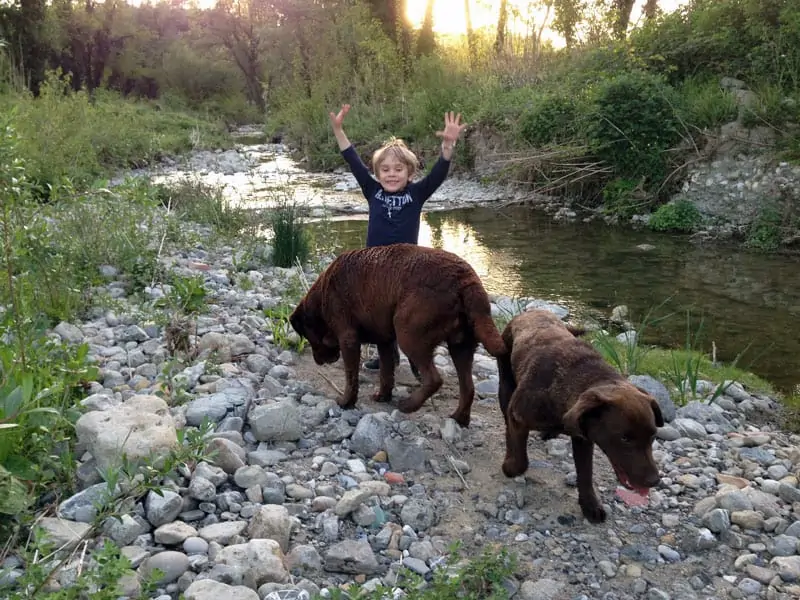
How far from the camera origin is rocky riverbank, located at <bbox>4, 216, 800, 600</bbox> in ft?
10.5

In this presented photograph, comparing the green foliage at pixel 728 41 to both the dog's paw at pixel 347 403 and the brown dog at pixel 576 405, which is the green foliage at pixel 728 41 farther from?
the dog's paw at pixel 347 403

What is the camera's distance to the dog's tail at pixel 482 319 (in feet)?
14.1

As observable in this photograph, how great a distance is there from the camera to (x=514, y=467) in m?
4.14

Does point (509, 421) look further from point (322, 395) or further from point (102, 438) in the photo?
point (102, 438)

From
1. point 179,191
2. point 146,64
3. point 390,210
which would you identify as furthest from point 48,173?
point 146,64

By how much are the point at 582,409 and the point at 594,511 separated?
90 centimetres

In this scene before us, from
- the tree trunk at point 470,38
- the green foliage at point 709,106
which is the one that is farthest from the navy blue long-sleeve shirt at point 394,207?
the tree trunk at point 470,38

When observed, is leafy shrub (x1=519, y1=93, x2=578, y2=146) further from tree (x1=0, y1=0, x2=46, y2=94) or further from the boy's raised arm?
tree (x1=0, y1=0, x2=46, y2=94)

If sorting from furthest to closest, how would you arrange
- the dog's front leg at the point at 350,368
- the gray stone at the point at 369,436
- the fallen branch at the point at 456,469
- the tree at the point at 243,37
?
the tree at the point at 243,37, the dog's front leg at the point at 350,368, the gray stone at the point at 369,436, the fallen branch at the point at 456,469

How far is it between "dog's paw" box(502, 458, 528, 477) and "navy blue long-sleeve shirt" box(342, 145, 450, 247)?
8.46 feet

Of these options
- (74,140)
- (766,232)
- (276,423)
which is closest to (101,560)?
(276,423)

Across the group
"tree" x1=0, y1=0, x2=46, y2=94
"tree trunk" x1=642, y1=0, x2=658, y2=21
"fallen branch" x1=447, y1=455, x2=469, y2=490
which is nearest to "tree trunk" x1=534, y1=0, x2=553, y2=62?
"tree trunk" x1=642, y1=0, x2=658, y2=21

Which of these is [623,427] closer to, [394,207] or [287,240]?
[394,207]

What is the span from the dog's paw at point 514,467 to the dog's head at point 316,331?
1.75 metres
